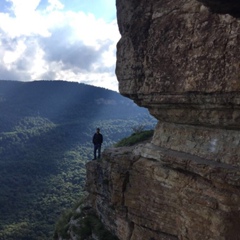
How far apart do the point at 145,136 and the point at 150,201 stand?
684cm

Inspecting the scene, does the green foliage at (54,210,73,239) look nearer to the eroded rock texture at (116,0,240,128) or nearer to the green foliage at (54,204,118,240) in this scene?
the green foliage at (54,204,118,240)

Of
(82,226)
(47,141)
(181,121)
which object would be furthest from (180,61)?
(47,141)

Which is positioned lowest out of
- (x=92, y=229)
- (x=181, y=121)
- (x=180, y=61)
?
(x=92, y=229)

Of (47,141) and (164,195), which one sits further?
(47,141)

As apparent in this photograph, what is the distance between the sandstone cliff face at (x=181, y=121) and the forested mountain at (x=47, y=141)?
132 ft

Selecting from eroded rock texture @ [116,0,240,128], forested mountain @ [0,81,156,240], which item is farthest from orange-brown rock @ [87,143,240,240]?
forested mountain @ [0,81,156,240]

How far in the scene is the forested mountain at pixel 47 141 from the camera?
63.2m

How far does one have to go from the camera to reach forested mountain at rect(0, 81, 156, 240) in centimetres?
6325

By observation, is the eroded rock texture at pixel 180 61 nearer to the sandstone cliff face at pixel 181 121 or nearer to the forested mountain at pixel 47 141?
the sandstone cliff face at pixel 181 121

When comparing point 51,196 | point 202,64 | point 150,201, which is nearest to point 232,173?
point 202,64

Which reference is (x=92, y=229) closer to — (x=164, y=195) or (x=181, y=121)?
(x=164, y=195)

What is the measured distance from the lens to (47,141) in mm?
108000

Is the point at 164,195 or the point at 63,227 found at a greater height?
the point at 164,195

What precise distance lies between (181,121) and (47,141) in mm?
99080
